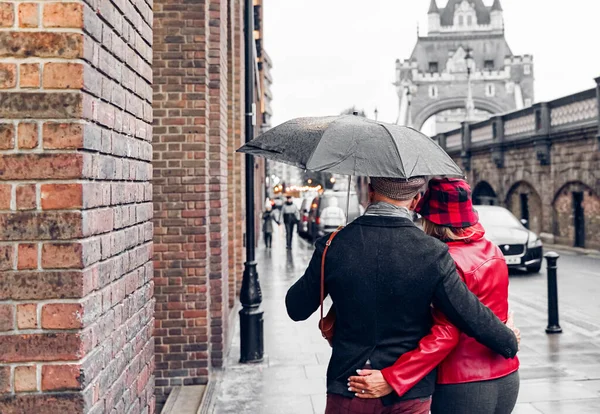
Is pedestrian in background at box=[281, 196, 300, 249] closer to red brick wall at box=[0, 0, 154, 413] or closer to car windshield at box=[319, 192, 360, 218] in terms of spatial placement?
car windshield at box=[319, 192, 360, 218]

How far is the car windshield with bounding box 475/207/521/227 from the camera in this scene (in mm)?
14914

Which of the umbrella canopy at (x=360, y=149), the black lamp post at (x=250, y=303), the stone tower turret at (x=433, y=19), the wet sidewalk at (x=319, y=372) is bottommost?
the wet sidewalk at (x=319, y=372)

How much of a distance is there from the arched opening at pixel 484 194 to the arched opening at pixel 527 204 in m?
2.12

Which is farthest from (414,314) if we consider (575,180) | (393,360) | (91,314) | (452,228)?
(575,180)

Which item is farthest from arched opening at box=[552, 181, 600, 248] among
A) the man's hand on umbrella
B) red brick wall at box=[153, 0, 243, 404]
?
the man's hand on umbrella

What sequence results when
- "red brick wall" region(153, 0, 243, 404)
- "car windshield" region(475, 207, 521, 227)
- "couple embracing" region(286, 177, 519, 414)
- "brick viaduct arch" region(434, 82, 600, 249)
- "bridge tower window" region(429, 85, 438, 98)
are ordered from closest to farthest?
"couple embracing" region(286, 177, 519, 414), "red brick wall" region(153, 0, 243, 404), "car windshield" region(475, 207, 521, 227), "brick viaduct arch" region(434, 82, 600, 249), "bridge tower window" region(429, 85, 438, 98)

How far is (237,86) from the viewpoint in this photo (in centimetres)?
1065

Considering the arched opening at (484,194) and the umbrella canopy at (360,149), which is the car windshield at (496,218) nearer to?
the umbrella canopy at (360,149)

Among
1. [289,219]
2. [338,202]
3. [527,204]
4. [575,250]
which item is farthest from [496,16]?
[289,219]

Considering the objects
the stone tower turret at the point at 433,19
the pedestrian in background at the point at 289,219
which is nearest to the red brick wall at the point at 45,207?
the pedestrian in background at the point at 289,219

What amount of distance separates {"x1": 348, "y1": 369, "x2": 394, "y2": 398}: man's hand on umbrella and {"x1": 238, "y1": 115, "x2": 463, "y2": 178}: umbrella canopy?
77cm

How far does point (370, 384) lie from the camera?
247 cm

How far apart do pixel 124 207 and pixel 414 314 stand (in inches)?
47.5

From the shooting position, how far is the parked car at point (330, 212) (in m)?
21.6
